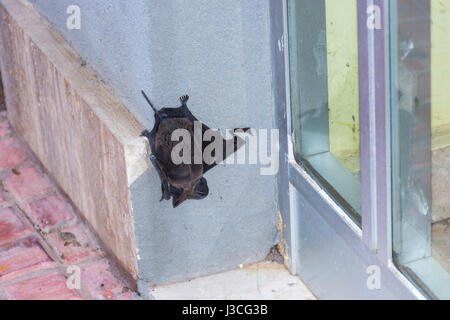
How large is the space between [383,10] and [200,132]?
840 millimetres

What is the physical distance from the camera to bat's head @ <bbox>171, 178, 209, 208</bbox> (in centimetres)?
299

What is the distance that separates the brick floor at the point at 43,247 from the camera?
3197mm

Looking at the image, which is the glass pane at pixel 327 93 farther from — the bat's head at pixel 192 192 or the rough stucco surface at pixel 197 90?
the bat's head at pixel 192 192

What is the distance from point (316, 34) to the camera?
2818 millimetres

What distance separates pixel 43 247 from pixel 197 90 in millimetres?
977

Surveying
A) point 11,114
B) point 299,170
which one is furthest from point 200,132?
point 11,114

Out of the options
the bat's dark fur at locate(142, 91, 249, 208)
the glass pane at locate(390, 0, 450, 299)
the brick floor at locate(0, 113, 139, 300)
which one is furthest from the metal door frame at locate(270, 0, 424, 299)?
the brick floor at locate(0, 113, 139, 300)

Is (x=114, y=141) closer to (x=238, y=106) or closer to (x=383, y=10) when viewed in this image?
(x=238, y=106)

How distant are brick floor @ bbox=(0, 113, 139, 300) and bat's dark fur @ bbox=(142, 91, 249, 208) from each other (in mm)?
435

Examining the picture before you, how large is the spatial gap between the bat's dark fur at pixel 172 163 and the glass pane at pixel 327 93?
9.1 inches

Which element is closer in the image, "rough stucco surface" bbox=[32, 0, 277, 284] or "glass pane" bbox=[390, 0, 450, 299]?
"glass pane" bbox=[390, 0, 450, 299]

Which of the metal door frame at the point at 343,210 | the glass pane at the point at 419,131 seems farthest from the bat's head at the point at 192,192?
the glass pane at the point at 419,131

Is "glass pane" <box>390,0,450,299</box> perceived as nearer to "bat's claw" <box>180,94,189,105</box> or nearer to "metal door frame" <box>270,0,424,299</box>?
"metal door frame" <box>270,0,424,299</box>

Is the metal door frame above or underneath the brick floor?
above
